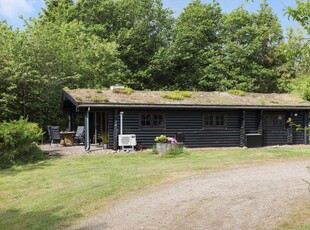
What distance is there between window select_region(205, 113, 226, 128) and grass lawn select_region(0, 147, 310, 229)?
4156mm

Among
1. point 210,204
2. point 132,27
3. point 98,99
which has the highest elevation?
point 132,27

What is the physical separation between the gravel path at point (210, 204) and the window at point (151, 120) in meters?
8.03

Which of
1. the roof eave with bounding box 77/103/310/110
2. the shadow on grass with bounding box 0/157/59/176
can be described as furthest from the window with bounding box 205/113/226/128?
the shadow on grass with bounding box 0/157/59/176

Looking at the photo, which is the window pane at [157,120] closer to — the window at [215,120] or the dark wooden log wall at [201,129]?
the dark wooden log wall at [201,129]

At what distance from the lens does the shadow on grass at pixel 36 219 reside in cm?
561

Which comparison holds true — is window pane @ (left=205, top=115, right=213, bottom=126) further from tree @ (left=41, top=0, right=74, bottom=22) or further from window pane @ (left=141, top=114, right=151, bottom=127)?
tree @ (left=41, top=0, right=74, bottom=22)

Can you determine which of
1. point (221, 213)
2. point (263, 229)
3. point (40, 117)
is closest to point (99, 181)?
point (221, 213)

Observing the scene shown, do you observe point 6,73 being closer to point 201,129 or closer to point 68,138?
point 68,138

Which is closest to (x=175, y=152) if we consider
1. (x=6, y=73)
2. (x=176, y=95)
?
(x=176, y=95)

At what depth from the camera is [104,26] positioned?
3331 cm

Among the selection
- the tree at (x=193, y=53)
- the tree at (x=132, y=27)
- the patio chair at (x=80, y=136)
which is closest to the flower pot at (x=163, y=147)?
the patio chair at (x=80, y=136)

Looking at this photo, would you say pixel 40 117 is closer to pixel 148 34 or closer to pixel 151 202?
pixel 148 34

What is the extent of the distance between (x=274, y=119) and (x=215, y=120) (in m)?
3.74

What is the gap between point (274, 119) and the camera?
65.4ft
